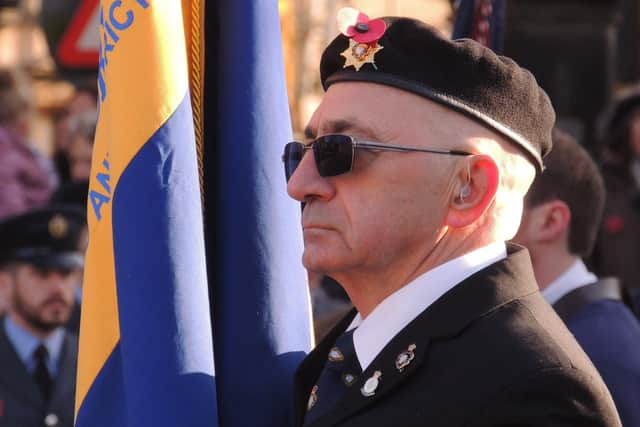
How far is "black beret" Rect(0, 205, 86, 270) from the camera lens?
19.7 ft

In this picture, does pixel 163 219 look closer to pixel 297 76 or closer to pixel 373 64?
pixel 373 64

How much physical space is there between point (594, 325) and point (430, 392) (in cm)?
141

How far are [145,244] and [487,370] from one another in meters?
0.85

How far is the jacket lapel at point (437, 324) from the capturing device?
2.62m

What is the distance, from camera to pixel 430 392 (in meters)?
2.55

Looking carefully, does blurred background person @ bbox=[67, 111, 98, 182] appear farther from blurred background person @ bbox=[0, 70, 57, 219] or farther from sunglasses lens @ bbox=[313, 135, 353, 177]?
sunglasses lens @ bbox=[313, 135, 353, 177]

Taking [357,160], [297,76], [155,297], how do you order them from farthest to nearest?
[297,76] → [155,297] → [357,160]

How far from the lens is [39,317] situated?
19.0 ft

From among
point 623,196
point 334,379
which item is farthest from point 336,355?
point 623,196

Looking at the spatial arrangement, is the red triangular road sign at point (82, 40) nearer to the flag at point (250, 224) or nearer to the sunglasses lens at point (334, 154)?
the flag at point (250, 224)

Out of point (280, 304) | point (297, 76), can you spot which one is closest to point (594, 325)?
point (280, 304)

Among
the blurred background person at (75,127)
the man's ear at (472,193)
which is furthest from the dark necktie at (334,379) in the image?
the blurred background person at (75,127)

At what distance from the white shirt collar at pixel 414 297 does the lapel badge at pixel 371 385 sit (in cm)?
9

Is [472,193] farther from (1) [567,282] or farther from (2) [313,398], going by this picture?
(1) [567,282]
